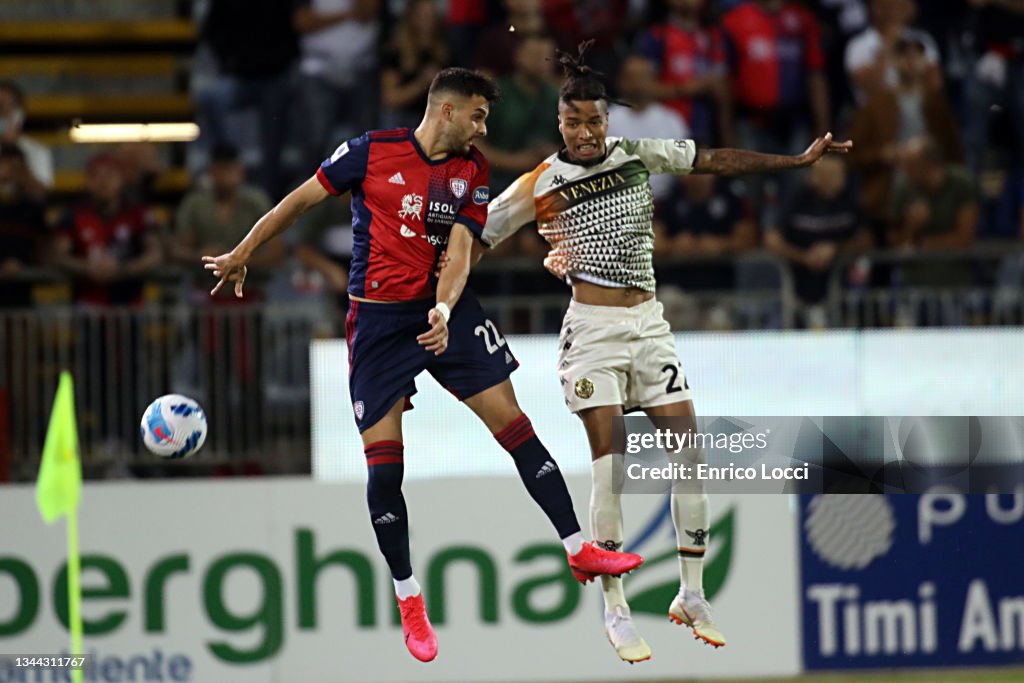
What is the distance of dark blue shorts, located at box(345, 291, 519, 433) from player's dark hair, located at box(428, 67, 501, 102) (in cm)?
114

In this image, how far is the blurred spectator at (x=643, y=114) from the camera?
14.6 m

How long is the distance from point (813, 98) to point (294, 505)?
5.56 metres

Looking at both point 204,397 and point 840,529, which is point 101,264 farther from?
point 840,529

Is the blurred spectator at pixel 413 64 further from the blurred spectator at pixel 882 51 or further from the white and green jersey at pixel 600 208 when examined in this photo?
the white and green jersey at pixel 600 208

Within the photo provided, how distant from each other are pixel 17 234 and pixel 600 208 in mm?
6035


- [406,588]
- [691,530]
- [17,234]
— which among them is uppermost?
[17,234]

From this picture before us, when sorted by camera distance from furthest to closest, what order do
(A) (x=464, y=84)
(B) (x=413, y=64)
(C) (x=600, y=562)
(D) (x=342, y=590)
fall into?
(B) (x=413, y=64)
(D) (x=342, y=590)
(C) (x=600, y=562)
(A) (x=464, y=84)

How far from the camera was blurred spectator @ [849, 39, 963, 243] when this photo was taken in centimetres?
1520

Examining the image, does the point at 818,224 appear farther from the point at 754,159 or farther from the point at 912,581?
the point at 754,159

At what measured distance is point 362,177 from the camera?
9867 mm

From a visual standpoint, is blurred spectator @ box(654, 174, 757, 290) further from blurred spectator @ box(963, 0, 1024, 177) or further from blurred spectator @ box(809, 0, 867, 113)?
blurred spectator @ box(963, 0, 1024, 177)
